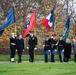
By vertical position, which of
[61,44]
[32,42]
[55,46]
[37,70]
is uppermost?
[32,42]

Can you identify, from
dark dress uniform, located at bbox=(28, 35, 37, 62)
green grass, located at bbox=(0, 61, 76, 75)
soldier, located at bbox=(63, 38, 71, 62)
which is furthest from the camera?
soldier, located at bbox=(63, 38, 71, 62)

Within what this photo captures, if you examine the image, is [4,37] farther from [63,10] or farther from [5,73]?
[5,73]

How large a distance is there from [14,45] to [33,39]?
4.62 ft

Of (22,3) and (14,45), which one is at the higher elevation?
(22,3)

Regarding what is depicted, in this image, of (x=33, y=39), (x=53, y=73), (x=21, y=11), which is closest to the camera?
(x=53, y=73)

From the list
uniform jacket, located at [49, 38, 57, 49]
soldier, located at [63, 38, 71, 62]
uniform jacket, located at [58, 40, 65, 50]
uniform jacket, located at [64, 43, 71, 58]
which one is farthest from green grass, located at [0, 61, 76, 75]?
uniform jacket, located at [64, 43, 71, 58]

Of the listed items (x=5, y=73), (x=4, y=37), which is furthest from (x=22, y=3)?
(x=5, y=73)

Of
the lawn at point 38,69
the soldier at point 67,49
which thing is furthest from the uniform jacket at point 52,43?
the lawn at point 38,69

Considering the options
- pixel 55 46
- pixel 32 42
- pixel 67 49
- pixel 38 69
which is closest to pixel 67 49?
pixel 67 49

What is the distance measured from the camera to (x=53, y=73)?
13375mm

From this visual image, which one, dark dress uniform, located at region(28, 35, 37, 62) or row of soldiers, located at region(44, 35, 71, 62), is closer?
dark dress uniform, located at region(28, 35, 37, 62)

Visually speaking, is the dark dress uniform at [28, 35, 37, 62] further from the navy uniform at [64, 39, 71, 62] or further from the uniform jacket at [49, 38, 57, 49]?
the navy uniform at [64, 39, 71, 62]

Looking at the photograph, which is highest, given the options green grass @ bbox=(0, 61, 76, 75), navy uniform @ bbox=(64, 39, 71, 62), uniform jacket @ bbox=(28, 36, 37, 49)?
uniform jacket @ bbox=(28, 36, 37, 49)

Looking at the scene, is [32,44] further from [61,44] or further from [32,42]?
[61,44]
